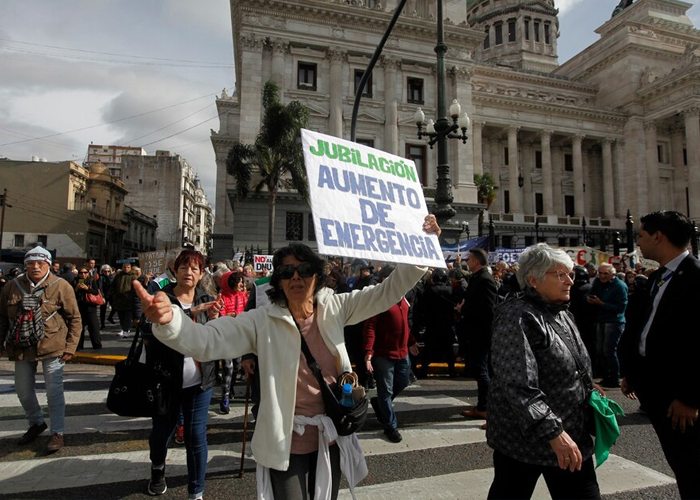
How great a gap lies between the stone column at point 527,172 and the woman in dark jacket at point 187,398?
1730 inches

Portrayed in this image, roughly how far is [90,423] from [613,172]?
49008 mm

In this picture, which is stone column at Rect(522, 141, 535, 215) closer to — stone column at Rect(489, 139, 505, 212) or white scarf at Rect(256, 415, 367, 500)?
stone column at Rect(489, 139, 505, 212)

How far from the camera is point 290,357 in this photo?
2307 mm

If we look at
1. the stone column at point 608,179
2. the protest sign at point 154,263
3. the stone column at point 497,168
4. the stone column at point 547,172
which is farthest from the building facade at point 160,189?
the stone column at point 608,179

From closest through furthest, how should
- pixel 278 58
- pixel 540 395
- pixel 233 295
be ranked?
pixel 540 395
pixel 233 295
pixel 278 58

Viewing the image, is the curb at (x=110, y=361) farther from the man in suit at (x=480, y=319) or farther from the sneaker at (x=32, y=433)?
the sneaker at (x=32, y=433)

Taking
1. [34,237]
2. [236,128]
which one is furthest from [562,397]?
[34,237]

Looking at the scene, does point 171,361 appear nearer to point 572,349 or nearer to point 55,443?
point 55,443

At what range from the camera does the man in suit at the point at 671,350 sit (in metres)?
2.61

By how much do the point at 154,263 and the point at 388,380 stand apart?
11.5m

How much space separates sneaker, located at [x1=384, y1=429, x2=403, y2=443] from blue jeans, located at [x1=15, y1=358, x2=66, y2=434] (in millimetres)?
3327

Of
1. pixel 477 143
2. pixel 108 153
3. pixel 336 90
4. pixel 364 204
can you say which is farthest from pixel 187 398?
pixel 108 153

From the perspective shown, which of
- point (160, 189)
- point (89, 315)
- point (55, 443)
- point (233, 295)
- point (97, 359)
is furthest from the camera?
point (160, 189)

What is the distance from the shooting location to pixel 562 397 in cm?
229
